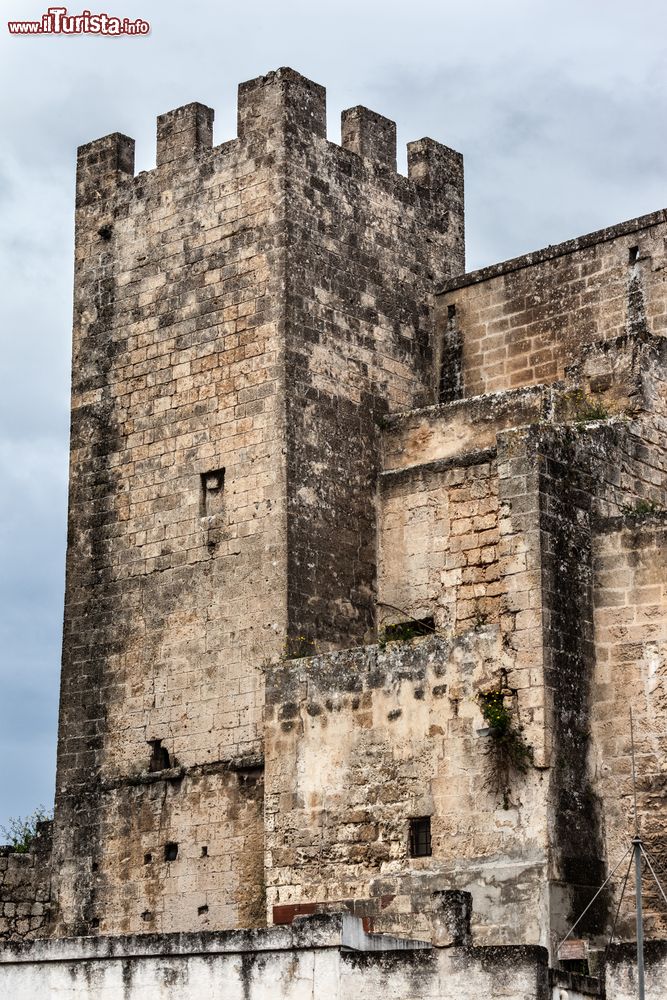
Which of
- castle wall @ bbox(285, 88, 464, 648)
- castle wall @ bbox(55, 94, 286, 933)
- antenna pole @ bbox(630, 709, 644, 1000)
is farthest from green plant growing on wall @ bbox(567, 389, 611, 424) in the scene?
antenna pole @ bbox(630, 709, 644, 1000)

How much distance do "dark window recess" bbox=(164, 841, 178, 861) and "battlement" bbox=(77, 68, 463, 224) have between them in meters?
6.92

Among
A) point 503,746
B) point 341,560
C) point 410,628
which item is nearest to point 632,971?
point 503,746

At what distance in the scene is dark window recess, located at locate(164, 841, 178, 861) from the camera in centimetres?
1917

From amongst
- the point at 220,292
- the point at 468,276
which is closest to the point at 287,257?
the point at 220,292

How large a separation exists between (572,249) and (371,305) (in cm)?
212

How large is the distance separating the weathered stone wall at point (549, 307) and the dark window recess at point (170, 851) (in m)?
5.53

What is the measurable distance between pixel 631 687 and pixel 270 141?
7.03 meters

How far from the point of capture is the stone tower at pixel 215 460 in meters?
19.0

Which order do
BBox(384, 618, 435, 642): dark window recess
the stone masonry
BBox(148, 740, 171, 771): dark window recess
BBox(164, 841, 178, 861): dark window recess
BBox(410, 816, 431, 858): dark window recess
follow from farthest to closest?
BBox(148, 740, 171, 771): dark window recess
BBox(164, 841, 178, 861): dark window recess
BBox(384, 618, 435, 642): dark window recess
BBox(410, 816, 431, 858): dark window recess
the stone masonry

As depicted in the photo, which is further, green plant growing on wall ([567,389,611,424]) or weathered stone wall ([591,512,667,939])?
green plant growing on wall ([567,389,611,424])

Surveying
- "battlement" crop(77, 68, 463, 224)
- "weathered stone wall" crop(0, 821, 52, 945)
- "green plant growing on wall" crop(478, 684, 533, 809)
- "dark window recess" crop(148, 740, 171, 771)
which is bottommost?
"weathered stone wall" crop(0, 821, 52, 945)

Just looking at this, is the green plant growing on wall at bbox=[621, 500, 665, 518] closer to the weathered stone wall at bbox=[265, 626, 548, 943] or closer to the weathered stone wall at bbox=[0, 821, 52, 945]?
the weathered stone wall at bbox=[265, 626, 548, 943]

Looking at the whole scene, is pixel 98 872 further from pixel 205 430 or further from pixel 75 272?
pixel 75 272

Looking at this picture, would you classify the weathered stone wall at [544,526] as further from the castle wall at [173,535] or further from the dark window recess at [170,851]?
the dark window recess at [170,851]
